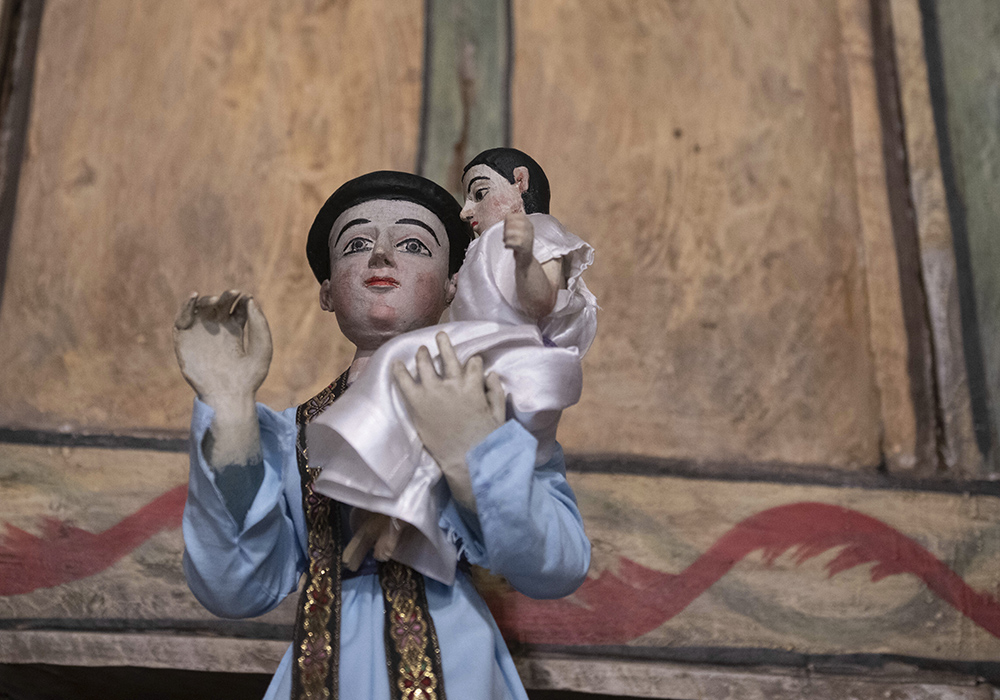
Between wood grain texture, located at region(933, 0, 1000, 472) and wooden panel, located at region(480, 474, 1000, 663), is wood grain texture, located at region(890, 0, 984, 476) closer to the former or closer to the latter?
wood grain texture, located at region(933, 0, 1000, 472)

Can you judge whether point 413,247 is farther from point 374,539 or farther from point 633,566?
point 633,566

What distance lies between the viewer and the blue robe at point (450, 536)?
130 cm

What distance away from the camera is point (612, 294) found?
2627mm

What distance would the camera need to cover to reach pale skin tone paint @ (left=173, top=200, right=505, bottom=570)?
134 cm

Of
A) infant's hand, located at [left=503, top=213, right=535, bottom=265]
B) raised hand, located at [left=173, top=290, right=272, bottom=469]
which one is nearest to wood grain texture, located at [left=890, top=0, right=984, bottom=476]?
infant's hand, located at [left=503, top=213, right=535, bottom=265]

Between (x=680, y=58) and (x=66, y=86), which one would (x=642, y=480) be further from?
(x=66, y=86)

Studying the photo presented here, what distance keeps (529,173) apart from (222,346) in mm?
572

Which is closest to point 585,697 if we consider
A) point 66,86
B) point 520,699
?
point 520,699

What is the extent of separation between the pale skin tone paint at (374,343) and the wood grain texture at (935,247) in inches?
58.2

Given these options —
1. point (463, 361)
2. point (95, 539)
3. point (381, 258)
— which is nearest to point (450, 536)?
point (463, 361)

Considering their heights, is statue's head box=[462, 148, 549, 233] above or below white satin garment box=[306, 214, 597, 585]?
above

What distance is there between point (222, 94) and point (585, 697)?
6.10ft

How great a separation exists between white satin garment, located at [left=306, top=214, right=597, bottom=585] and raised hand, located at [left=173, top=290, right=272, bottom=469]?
112mm

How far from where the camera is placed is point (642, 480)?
2.42 meters
